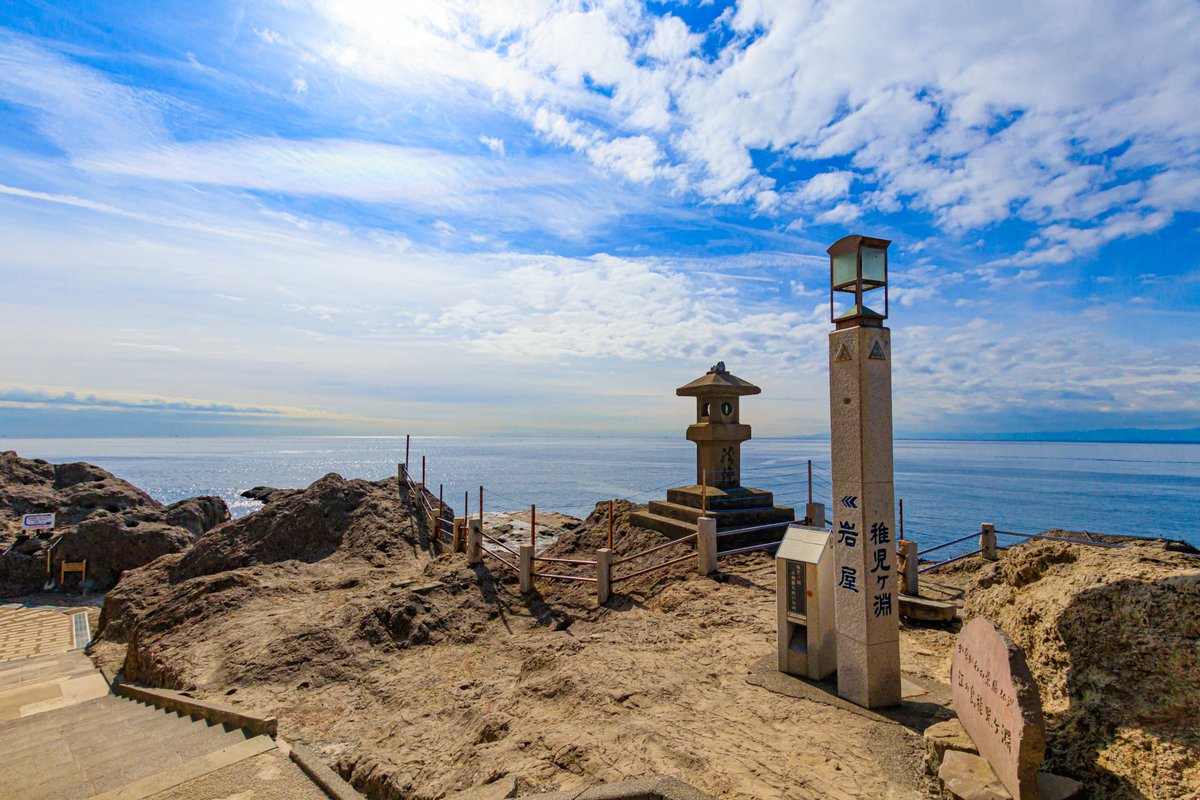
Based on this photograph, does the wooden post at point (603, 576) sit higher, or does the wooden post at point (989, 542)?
the wooden post at point (989, 542)

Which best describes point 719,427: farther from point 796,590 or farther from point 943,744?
point 943,744

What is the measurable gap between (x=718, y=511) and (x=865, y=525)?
23.8 ft

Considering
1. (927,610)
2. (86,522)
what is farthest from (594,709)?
(86,522)

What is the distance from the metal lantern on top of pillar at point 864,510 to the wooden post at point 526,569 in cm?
714

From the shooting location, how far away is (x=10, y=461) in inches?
1033

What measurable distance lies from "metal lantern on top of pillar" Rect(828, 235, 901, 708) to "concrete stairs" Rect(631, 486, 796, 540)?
21.1ft

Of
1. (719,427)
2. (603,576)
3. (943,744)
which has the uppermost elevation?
(719,427)

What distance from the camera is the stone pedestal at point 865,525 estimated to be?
18.2 feet

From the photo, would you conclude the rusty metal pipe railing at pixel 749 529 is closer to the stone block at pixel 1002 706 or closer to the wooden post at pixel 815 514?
the wooden post at pixel 815 514

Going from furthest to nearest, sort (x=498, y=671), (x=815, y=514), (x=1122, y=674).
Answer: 1. (x=815, y=514)
2. (x=498, y=671)
3. (x=1122, y=674)

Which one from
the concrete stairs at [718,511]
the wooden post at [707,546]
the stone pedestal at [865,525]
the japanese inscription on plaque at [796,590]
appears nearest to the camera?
the stone pedestal at [865,525]

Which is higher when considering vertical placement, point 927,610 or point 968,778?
point 968,778

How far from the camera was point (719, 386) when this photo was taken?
45.1ft

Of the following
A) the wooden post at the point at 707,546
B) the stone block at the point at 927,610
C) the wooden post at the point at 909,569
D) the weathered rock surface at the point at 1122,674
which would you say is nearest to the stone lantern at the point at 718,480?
the wooden post at the point at 707,546
